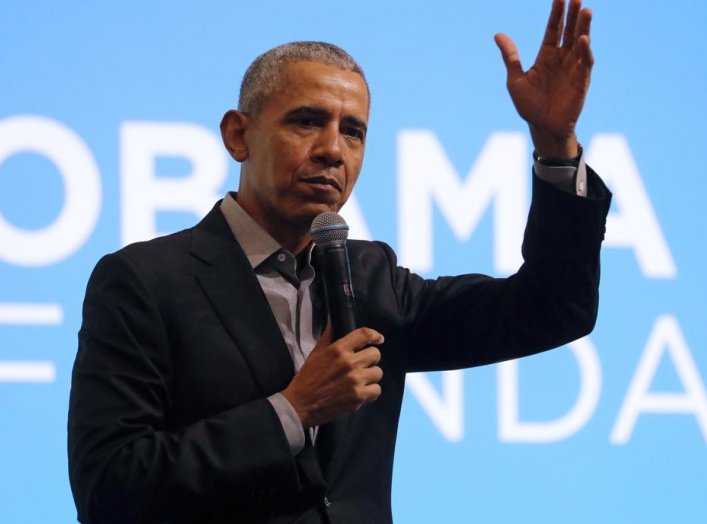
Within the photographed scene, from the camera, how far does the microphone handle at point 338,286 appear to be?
1691 mm

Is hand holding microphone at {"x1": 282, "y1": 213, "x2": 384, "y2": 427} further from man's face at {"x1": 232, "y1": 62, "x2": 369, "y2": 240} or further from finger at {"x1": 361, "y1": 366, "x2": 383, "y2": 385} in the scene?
man's face at {"x1": 232, "y1": 62, "x2": 369, "y2": 240}

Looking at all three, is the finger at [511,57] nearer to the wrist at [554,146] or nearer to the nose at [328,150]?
the wrist at [554,146]

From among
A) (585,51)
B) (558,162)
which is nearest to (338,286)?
(558,162)

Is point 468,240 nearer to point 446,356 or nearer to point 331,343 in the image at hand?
point 446,356

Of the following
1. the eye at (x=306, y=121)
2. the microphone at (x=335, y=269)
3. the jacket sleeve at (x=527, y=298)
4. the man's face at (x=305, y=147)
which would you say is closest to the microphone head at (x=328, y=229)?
the microphone at (x=335, y=269)

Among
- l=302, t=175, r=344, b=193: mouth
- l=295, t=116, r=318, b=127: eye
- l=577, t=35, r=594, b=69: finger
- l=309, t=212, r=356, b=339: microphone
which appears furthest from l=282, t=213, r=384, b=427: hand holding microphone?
l=577, t=35, r=594, b=69: finger

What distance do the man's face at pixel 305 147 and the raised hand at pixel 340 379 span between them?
0.35 m

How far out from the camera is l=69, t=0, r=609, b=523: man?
166 centimetres

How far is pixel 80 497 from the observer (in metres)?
1.68

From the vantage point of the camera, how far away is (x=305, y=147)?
1.92 meters

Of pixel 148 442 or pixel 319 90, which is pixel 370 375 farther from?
pixel 319 90

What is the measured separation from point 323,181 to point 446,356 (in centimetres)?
44

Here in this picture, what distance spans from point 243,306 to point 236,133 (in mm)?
412

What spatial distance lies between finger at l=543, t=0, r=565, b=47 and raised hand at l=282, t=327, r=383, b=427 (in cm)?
64
